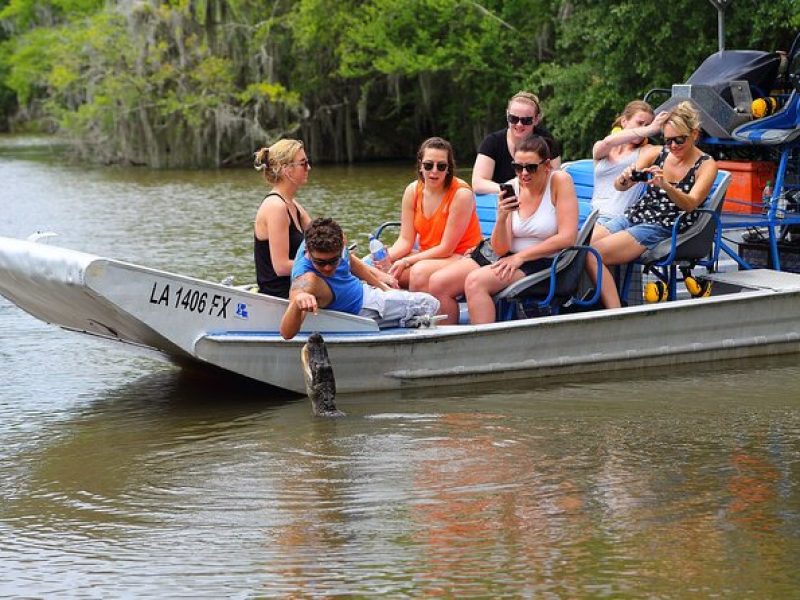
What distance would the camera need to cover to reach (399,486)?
7133 mm

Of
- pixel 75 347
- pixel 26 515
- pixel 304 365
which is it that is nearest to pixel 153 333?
pixel 304 365

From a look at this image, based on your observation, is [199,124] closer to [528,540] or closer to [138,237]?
Answer: [138,237]

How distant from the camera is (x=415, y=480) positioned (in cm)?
723

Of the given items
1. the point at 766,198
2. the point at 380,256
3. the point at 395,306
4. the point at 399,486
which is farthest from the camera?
the point at 766,198

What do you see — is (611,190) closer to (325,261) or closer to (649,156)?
(649,156)

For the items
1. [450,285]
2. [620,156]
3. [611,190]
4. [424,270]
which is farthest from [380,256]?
[620,156]

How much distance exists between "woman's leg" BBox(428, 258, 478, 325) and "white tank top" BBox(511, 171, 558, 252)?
1.02 feet

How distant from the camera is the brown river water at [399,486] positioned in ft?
19.4

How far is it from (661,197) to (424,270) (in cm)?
167

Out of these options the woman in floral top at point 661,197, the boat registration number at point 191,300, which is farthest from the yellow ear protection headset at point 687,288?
the boat registration number at point 191,300

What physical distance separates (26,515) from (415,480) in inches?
69.1

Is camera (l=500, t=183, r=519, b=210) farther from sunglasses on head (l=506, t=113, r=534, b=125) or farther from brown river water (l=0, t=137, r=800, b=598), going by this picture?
brown river water (l=0, t=137, r=800, b=598)

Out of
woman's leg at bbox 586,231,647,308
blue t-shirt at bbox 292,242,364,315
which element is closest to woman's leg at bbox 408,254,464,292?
blue t-shirt at bbox 292,242,364,315

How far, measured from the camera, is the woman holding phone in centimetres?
915
